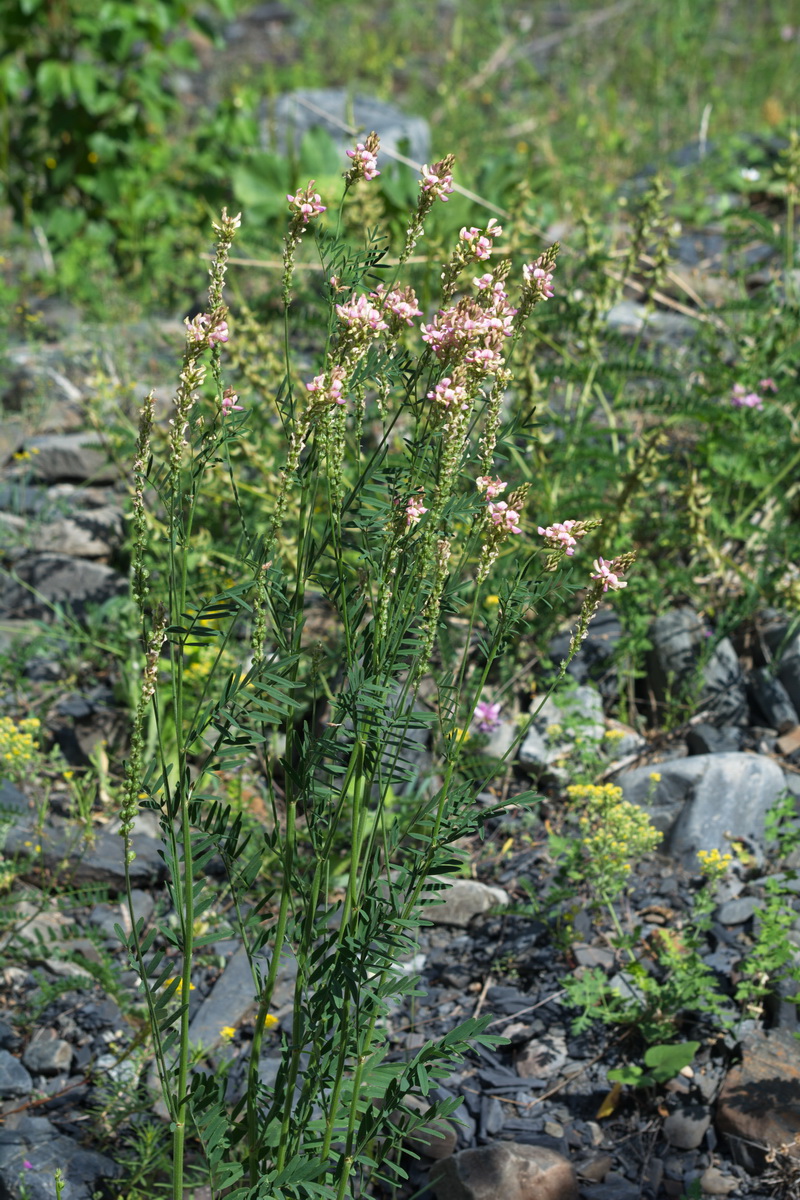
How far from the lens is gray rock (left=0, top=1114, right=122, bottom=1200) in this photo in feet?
6.55

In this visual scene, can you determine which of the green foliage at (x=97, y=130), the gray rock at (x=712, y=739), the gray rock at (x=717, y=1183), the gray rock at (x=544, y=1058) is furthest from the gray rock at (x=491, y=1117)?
the green foliage at (x=97, y=130)

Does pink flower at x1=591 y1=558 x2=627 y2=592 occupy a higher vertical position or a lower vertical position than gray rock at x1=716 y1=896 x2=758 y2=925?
higher

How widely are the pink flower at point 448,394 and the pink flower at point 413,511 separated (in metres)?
0.14

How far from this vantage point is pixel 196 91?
28.9ft

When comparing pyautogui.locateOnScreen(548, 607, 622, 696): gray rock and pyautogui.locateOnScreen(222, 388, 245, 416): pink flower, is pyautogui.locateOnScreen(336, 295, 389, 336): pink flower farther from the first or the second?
pyautogui.locateOnScreen(548, 607, 622, 696): gray rock

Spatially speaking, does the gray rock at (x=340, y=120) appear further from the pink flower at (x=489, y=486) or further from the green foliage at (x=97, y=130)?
the pink flower at (x=489, y=486)

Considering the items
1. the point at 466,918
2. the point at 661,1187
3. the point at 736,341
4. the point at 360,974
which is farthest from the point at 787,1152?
the point at 736,341

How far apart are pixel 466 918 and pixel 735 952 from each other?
620 mm

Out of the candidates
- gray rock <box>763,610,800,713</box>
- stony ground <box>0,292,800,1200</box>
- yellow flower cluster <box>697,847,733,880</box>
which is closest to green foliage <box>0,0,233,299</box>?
stony ground <box>0,292,800,1200</box>

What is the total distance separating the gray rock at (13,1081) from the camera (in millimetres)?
2248

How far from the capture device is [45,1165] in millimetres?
2029

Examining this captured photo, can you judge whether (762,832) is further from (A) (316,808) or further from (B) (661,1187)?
(A) (316,808)

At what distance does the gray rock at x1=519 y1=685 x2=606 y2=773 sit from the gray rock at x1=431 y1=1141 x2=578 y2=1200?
1.09 metres

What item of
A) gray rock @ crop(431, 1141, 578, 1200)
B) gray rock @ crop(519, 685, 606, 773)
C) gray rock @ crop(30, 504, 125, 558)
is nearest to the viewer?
gray rock @ crop(431, 1141, 578, 1200)
